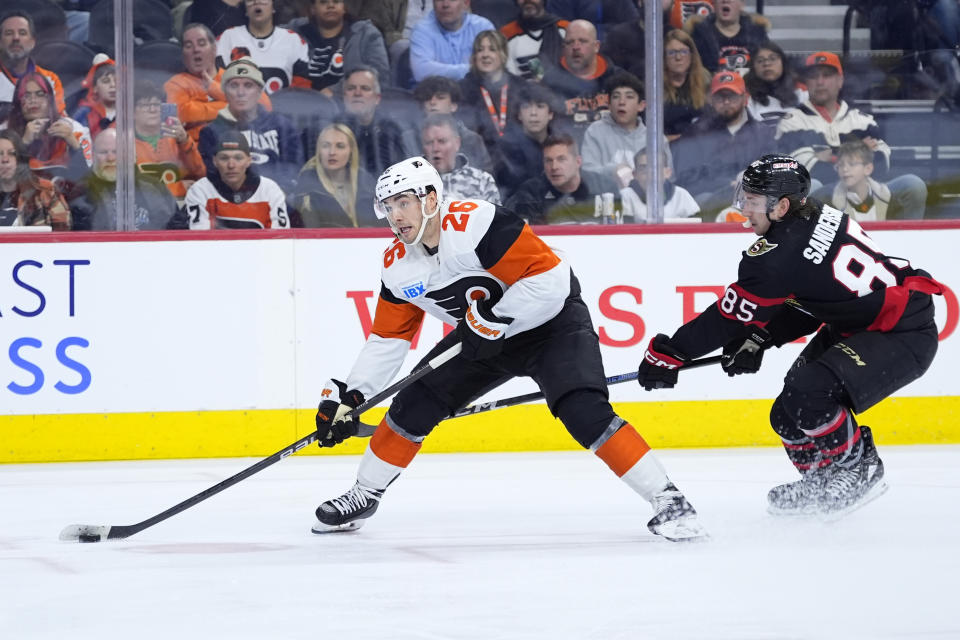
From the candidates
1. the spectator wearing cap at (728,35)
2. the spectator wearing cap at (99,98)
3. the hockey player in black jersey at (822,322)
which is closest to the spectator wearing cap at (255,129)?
the spectator wearing cap at (99,98)

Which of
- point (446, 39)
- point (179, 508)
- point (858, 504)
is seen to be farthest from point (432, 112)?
point (858, 504)

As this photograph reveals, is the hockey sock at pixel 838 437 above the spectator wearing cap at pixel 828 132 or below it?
below

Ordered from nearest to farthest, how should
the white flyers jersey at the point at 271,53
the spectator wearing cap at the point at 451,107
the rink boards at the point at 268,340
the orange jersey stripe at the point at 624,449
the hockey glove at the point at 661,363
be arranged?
1. the orange jersey stripe at the point at 624,449
2. the hockey glove at the point at 661,363
3. the rink boards at the point at 268,340
4. the spectator wearing cap at the point at 451,107
5. the white flyers jersey at the point at 271,53

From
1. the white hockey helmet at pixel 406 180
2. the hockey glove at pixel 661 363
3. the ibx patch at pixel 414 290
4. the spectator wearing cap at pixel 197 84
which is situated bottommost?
the hockey glove at pixel 661 363

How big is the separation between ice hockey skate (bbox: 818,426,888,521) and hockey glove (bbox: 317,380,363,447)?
4.19 feet

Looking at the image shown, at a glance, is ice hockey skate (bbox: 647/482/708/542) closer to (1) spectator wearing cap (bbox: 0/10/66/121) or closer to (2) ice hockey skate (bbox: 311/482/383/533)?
(2) ice hockey skate (bbox: 311/482/383/533)

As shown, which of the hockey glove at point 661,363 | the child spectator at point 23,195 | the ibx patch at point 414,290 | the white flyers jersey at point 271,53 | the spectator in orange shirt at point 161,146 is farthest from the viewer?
the white flyers jersey at point 271,53

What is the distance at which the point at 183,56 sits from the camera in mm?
5238

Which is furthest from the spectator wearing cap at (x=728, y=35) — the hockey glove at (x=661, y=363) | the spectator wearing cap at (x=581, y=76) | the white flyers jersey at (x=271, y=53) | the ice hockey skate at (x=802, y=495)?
the ice hockey skate at (x=802, y=495)

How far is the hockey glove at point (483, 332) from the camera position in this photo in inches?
116

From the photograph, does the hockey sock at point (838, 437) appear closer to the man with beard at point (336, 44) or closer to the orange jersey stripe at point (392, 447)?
the orange jersey stripe at point (392, 447)

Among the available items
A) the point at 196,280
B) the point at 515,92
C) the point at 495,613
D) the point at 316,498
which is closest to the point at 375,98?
the point at 515,92

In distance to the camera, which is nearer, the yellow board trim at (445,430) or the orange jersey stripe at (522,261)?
the orange jersey stripe at (522,261)

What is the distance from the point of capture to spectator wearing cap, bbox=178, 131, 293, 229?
16.3 feet
